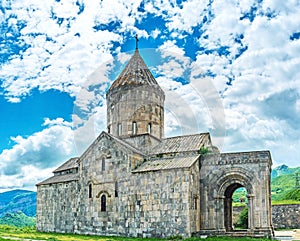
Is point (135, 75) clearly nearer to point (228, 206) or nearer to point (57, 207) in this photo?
point (57, 207)

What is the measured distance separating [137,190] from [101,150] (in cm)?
356

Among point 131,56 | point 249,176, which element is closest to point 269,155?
point 249,176

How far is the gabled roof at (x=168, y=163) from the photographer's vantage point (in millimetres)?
20375

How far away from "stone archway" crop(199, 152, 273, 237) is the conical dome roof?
23.3ft

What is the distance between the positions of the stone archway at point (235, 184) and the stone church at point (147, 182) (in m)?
0.05

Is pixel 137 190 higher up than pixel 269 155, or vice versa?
pixel 269 155

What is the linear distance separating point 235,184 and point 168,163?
4.04 metres

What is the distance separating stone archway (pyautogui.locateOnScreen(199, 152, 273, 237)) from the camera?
65.0 feet

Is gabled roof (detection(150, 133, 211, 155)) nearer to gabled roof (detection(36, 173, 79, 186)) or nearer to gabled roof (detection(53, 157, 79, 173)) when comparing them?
gabled roof (detection(36, 173, 79, 186))

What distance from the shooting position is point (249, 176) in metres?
20.4

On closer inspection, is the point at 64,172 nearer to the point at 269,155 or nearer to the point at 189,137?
the point at 189,137

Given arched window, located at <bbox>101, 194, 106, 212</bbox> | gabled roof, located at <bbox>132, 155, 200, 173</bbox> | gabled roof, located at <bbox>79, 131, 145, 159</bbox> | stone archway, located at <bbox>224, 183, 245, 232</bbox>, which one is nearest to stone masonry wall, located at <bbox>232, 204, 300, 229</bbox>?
stone archway, located at <bbox>224, 183, 245, 232</bbox>

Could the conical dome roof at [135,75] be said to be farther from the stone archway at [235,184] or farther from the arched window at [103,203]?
the arched window at [103,203]

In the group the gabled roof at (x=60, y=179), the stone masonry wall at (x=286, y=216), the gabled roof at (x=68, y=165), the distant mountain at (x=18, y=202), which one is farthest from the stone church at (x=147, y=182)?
the distant mountain at (x=18, y=202)
